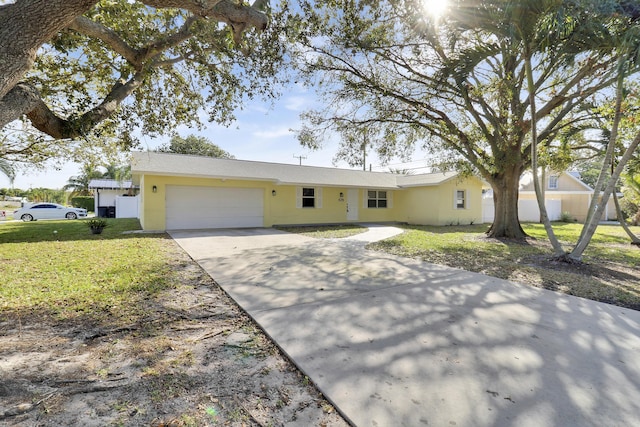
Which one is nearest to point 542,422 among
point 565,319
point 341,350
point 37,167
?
point 341,350

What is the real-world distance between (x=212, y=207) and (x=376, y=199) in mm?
10144

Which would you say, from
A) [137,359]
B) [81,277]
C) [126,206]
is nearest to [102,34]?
[81,277]

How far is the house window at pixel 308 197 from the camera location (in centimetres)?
1678

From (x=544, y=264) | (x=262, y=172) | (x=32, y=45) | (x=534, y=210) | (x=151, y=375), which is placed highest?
(x=262, y=172)

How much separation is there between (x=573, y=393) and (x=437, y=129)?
10.8m

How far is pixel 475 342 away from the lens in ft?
10.2

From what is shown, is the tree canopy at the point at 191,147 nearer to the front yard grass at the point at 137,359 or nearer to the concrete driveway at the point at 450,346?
the front yard grass at the point at 137,359

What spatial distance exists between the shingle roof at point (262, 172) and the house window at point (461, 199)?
185 centimetres

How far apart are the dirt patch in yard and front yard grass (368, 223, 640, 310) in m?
5.07

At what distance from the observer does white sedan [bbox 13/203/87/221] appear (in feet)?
64.6

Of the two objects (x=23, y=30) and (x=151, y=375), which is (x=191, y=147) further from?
(x=151, y=375)

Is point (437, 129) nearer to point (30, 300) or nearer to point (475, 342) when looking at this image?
point (475, 342)

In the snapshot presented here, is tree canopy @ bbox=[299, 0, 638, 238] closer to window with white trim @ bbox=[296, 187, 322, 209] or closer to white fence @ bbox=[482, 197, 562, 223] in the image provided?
window with white trim @ bbox=[296, 187, 322, 209]

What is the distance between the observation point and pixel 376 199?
1922cm
